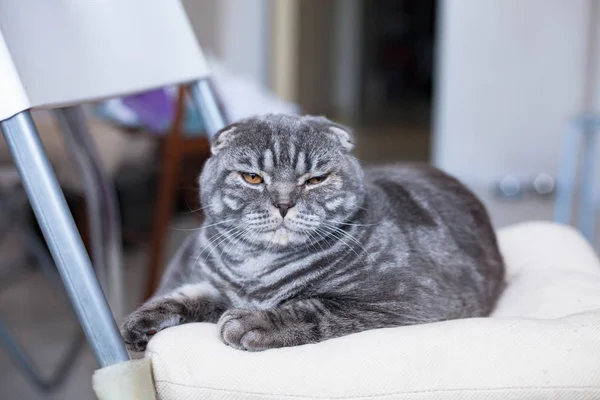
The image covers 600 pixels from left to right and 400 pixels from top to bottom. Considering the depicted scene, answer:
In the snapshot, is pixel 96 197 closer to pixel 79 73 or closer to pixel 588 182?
pixel 79 73

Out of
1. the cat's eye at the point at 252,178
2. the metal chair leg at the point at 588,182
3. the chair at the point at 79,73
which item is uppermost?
the chair at the point at 79,73

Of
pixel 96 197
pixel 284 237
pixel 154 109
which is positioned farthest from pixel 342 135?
pixel 154 109

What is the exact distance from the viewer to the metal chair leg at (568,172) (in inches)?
135

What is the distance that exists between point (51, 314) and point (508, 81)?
2.56 m

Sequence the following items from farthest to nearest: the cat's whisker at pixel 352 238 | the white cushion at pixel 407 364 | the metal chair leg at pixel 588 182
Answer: the metal chair leg at pixel 588 182 → the cat's whisker at pixel 352 238 → the white cushion at pixel 407 364

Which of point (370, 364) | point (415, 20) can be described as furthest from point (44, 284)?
point (415, 20)

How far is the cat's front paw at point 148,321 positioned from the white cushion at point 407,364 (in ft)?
0.31

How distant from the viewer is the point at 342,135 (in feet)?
3.88

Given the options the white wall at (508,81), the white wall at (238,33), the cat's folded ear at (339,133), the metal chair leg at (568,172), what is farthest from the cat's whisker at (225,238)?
the white wall at (238,33)

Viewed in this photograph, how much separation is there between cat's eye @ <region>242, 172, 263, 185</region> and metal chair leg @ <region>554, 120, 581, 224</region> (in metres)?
2.60

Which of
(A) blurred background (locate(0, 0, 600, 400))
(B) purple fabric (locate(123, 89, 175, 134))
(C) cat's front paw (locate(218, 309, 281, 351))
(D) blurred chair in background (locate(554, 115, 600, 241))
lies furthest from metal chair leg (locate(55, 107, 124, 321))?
(D) blurred chair in background (locate(554, 115, 600, 241))

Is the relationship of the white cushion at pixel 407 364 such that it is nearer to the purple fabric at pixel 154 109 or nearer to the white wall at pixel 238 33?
the purple fabric at pixel 154 109

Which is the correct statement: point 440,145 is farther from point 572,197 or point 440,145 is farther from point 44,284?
→ point 44,284

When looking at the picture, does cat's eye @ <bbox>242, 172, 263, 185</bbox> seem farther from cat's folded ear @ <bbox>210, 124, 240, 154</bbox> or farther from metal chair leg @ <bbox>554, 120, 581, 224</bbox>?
metal chair leg @ <bbox>554, 120, 581, 224</bbox>
